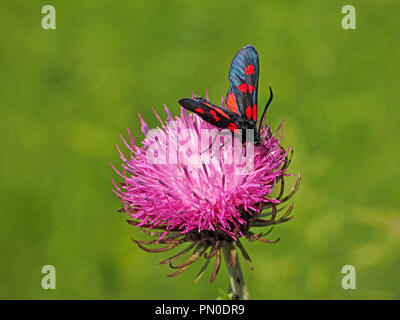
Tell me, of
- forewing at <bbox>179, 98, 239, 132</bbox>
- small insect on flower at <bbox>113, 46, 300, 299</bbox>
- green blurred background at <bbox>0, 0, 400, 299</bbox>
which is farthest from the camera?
green blurred background at <bbox>0, 0, 400, 299</bbox>

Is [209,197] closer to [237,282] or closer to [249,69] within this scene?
[237,282]

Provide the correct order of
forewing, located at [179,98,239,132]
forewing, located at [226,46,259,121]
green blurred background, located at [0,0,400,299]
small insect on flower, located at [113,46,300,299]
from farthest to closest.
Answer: green blurred background, located at [0,0,400,299] < forewing, located at [226,46,259,121] < small insect on flower, located at [113,46,300,299] < forewing, located at [179,98,239,132]

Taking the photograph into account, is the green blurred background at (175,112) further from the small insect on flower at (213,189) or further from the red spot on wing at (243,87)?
the red spot on wing at (243,87)

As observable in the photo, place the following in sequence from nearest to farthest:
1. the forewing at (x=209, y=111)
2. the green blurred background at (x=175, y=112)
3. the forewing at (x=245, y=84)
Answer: the forewing at (x=209, y=111) → the forewing at (x=245, y=84) → the green blurred background at (x=175, y=112)

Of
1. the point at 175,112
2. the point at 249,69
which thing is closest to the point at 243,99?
the point at 249,69

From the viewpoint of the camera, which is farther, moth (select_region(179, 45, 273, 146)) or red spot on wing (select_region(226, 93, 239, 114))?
red spot on wing (select_region(226, 93, 239, 114))

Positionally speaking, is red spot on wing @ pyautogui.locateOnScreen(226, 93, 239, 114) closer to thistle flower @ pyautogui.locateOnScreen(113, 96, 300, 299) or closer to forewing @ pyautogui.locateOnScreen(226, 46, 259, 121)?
forewing @ pyautogui.locateOnScreen(226, 46, 259, 121)

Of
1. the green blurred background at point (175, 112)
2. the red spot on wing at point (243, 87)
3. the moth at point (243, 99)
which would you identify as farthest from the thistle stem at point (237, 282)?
the green blurred background at point (175, 112)

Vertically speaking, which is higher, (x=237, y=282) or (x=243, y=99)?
(x=243, y=99)

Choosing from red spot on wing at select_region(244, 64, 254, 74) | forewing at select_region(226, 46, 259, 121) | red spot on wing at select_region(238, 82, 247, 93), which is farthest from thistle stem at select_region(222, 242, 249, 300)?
red spot on wing at select_region(244, 64, 254, 74)
